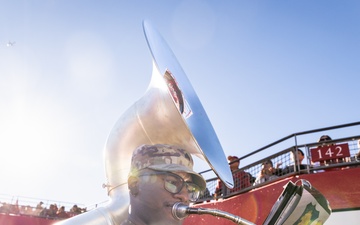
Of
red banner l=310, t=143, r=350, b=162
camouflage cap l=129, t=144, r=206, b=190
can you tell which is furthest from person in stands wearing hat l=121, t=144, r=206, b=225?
red banner l=310, t=143, r=350, b=162

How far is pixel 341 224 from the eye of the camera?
5.64m

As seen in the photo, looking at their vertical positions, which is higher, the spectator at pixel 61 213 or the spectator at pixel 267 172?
the spectator at pixel 61 213

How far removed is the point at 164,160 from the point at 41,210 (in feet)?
35.2

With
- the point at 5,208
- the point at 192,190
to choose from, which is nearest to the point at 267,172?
the point at 192,190

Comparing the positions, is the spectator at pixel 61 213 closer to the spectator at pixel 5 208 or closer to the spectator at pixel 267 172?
the spectator at pixel 5 208

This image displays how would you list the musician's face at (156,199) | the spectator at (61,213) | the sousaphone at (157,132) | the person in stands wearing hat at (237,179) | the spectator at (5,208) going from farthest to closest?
the spectator at (61,213)
the spectator at (5,208)
the person in stands wearing hat at (237,179)
the sousaphone at (157,132)
the musician's face at (156,199)

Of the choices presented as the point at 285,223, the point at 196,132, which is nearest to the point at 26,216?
the point at 196,132

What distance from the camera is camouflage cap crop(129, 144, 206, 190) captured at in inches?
92.6

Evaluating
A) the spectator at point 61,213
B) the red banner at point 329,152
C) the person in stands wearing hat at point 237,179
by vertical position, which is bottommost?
the red banner at point 329,152

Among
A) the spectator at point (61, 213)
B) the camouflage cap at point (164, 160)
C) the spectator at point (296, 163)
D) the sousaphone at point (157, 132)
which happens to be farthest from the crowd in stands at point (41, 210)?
the camouflage cap at point (164, 160)

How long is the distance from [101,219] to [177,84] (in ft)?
4.42

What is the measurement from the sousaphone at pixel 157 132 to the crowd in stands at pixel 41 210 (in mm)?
8626

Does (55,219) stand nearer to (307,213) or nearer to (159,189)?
(159,189)

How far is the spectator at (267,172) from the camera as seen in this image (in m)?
6.95
